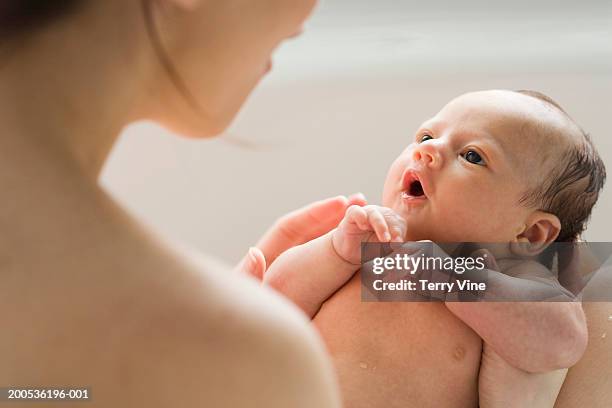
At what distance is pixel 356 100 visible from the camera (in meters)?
1.65

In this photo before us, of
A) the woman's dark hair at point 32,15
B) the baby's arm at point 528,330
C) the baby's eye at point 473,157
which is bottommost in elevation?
the baby's arm at point 528,330

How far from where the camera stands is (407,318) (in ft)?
3.06

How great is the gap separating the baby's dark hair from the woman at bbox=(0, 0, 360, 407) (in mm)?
621

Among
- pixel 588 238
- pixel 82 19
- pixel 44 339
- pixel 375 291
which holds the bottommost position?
pixel 588 238

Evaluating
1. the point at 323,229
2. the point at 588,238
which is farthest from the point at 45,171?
the point at 588,238

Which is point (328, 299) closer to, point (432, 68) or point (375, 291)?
point (375, 291)

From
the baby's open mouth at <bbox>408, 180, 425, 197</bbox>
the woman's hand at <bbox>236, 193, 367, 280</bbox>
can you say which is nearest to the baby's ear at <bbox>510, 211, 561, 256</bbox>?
the baby's open mouth at <bbox>408, 180, 425, 197</bbox>

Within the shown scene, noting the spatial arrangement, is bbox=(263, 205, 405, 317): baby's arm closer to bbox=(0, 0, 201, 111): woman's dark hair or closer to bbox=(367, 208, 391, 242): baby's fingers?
bbox=(367, 208, 391, 242): baby's fingers

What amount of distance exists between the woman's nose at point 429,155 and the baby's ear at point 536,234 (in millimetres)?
130

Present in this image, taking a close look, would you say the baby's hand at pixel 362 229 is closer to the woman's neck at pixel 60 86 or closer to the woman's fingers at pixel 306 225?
the woman's fingers at pixel 306 225

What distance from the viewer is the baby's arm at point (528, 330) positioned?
891 millimetres

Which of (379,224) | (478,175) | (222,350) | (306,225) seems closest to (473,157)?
(478,175)

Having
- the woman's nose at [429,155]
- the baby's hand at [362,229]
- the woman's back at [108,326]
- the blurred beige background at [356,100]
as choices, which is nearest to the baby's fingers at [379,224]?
the baby's hand at [362,229]

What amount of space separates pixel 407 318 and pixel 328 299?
0.11 m
